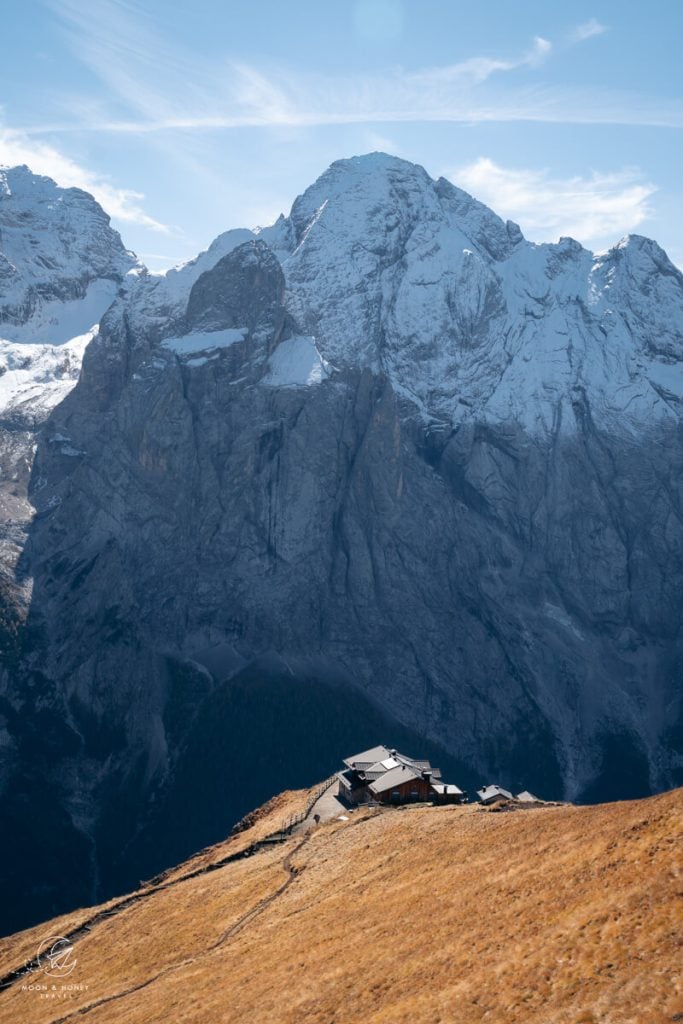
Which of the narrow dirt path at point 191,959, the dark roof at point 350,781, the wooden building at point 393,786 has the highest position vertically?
the narrow dirt path at point 191,959

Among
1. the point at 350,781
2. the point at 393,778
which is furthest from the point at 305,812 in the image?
the point at 393,778

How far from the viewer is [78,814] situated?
604 ft

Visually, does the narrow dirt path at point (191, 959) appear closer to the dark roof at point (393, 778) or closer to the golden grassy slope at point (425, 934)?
the golden grassy slope at point (425, 934)

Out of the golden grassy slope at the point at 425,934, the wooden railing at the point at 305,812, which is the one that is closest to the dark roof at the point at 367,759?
the wooden railing at the point at 305,812

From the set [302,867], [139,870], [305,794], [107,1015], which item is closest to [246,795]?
[139,870]

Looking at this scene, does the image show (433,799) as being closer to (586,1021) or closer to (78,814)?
(586,1021)

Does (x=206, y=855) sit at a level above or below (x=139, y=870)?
above

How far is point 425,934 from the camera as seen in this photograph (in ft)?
141

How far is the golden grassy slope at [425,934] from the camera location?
110 feet

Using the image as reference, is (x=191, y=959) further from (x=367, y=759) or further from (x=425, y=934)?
(x=367, y=759)

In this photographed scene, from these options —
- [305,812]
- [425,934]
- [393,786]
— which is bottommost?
[393,786]

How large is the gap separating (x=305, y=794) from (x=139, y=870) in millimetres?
85209

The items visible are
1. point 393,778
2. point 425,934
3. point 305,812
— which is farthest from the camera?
point 393,778

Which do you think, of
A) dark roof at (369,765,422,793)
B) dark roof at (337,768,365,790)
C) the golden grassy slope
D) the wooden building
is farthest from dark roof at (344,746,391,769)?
the golden grassy slope
